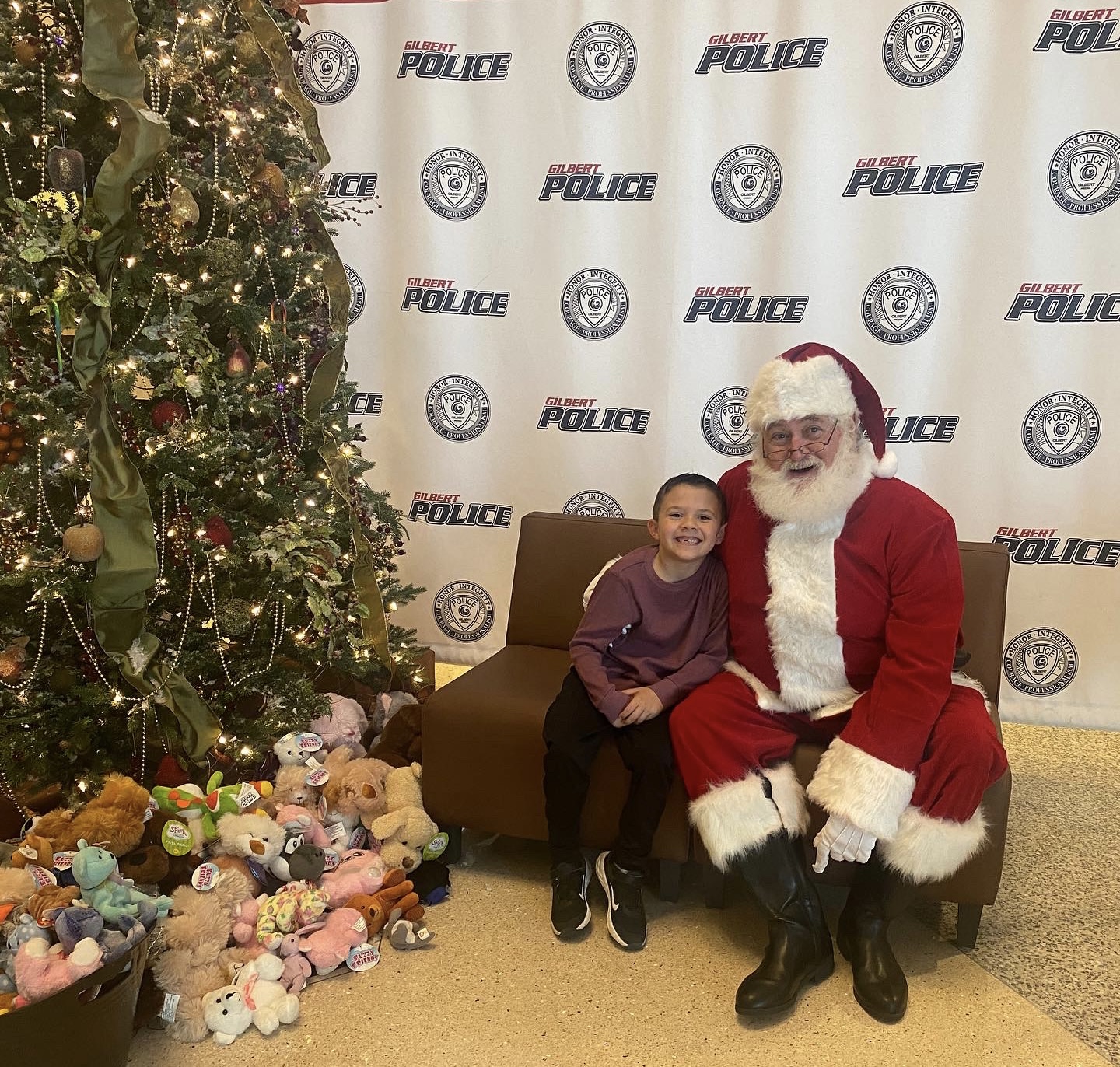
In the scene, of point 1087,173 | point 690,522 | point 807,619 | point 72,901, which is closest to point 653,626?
point 690,522

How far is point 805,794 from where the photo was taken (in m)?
1.99

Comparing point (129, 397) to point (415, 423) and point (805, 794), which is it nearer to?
point (415, 423)

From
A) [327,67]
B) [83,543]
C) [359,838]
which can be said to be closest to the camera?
[83,543]

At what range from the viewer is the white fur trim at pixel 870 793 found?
72.2 inches

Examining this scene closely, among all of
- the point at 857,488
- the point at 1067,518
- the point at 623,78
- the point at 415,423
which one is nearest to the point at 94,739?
the point at 415,423

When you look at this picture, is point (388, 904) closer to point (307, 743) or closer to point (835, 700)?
point (307, 743)

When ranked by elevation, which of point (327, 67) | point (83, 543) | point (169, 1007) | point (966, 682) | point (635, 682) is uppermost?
point (327, 67)

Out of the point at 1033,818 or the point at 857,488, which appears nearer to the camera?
the point at 857,488

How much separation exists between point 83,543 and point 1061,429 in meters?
3.29

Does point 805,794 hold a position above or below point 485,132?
below

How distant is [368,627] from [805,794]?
1503 mm

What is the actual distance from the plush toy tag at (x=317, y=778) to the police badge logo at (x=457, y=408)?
1.79 m

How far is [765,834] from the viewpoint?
192 centimetres

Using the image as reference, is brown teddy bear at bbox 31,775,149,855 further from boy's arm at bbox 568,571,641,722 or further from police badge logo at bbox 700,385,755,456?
police badge logo at bbox 700,385,755,456
